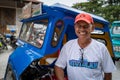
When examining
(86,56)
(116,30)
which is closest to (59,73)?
(86,56)

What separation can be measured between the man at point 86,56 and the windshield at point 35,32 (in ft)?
2.68

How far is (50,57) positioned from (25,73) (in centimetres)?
40

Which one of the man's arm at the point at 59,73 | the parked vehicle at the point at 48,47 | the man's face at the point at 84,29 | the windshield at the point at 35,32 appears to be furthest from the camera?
the windshield at the point at 35,32

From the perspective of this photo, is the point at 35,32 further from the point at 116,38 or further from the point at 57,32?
the point at 116,38

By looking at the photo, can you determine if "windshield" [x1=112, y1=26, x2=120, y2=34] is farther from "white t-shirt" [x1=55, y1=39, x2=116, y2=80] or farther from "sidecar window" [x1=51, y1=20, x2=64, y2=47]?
"white t-shirt" [x1=55, y1=39, x2=116, y2=80]

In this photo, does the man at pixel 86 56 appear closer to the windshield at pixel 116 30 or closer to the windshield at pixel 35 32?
the windshield at pixel 35 32

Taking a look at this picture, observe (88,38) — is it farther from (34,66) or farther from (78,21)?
(34,66)

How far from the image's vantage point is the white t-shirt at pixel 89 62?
3.11m

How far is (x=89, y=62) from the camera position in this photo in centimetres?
311

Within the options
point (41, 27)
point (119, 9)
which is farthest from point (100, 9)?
point (41, 27)

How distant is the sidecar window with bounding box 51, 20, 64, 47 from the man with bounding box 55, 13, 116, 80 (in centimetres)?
54

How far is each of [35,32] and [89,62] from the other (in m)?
1.82

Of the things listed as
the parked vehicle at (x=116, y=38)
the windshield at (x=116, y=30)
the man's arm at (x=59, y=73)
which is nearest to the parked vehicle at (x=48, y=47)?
the man's arm at (x=59, y=73)

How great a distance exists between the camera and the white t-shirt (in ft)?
10.2
